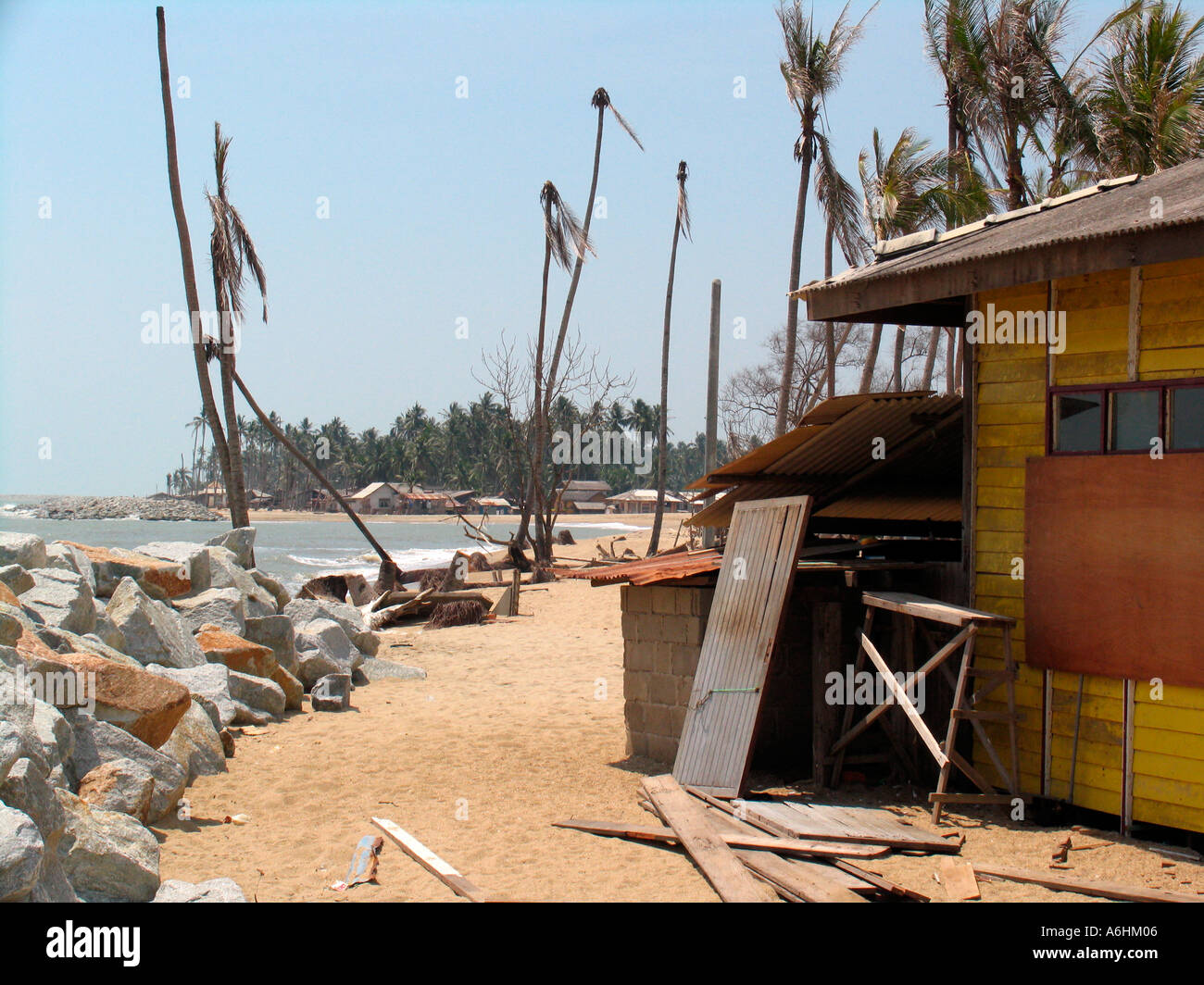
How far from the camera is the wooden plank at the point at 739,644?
8.34 meters

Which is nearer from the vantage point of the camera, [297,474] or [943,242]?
[943,242]

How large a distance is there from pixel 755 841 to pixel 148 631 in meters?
6.67

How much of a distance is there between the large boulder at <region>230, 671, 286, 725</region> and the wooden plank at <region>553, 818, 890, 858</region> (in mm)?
4975

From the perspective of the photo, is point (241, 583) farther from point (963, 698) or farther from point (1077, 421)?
point (1077, 421)

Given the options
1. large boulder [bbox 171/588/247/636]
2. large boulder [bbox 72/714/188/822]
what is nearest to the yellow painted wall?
large boulder [bbox 72/714/188/822]

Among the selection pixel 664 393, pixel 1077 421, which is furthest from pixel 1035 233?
pixel 664 393

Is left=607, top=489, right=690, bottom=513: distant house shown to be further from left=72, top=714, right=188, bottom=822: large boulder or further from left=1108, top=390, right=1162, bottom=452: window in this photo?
left=1108, top=390, right=1162, bottom=452: window

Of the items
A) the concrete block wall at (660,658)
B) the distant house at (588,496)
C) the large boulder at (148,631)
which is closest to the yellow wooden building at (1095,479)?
the concrete block wall at (660,658)

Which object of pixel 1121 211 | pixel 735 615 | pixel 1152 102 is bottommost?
pixel 735 615

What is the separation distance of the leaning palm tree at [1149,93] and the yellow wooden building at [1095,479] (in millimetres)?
12445
